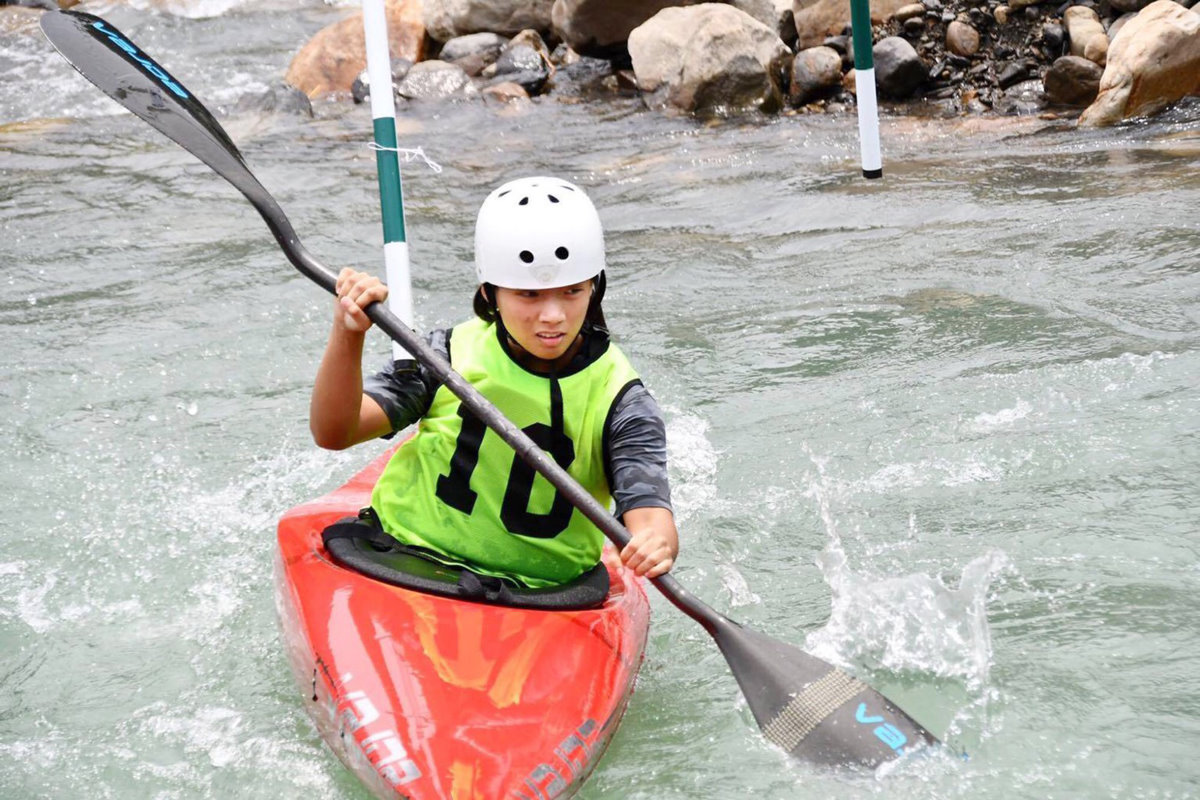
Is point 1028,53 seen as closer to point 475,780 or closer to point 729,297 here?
point 729,297

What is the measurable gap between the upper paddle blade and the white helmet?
1071mm

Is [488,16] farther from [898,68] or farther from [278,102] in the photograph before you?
[898,68]

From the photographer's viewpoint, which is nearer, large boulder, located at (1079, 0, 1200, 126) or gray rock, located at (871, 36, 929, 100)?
large boulder, located at (1079, 0, 1200, 126)

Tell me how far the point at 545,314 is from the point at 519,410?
255 millimetres

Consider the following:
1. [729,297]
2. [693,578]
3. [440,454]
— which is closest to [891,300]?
[729,297]

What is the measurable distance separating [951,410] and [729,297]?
1.64 meters

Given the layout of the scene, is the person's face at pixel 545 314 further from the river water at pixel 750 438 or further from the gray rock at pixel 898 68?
the gray rock at pixel 898 68

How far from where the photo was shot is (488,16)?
37.3 ft

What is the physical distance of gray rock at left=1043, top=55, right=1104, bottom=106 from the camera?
877 cm

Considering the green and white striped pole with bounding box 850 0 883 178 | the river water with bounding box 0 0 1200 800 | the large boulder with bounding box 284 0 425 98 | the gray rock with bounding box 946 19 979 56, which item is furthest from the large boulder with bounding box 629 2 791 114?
the large boulder with bounding box 284 0 425 98

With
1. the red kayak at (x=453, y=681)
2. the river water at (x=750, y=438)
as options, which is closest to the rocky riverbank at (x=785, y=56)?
the river water at (x=750, y=438)

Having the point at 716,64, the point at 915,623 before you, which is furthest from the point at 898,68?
the point at 915,623

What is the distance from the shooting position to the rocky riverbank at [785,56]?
846 centimetres

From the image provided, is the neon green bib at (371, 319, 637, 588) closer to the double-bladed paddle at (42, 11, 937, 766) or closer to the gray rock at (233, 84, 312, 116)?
the double-bladed paddle at (42, 11, 937, 766)
